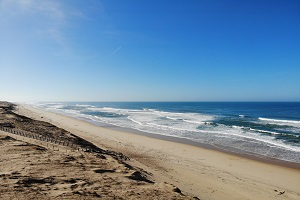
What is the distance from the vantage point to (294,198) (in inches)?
521

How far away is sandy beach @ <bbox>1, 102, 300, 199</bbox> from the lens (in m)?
13.5

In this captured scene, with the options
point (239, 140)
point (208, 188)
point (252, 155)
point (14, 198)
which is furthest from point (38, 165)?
point (239, 140)

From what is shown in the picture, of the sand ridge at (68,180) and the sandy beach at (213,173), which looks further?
the sandy beach at (213,173)

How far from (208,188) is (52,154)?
A: 31.3 feet

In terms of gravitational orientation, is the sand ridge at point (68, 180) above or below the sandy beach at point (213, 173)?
above

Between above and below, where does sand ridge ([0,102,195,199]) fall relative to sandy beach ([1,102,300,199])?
above

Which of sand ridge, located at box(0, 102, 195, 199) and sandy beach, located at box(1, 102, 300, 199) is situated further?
sandy beach, located at box(1, 102, 300, 199)

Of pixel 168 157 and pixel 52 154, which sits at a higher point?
pixel 52 154

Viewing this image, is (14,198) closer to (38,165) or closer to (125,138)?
(38,165)

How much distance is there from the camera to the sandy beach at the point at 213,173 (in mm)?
13500

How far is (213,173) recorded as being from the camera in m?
17.3

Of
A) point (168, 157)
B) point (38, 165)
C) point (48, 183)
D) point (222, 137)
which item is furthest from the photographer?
point (222, 137)

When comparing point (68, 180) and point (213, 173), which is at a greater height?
point (68, 180)

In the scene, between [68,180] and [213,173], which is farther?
[213,173]
